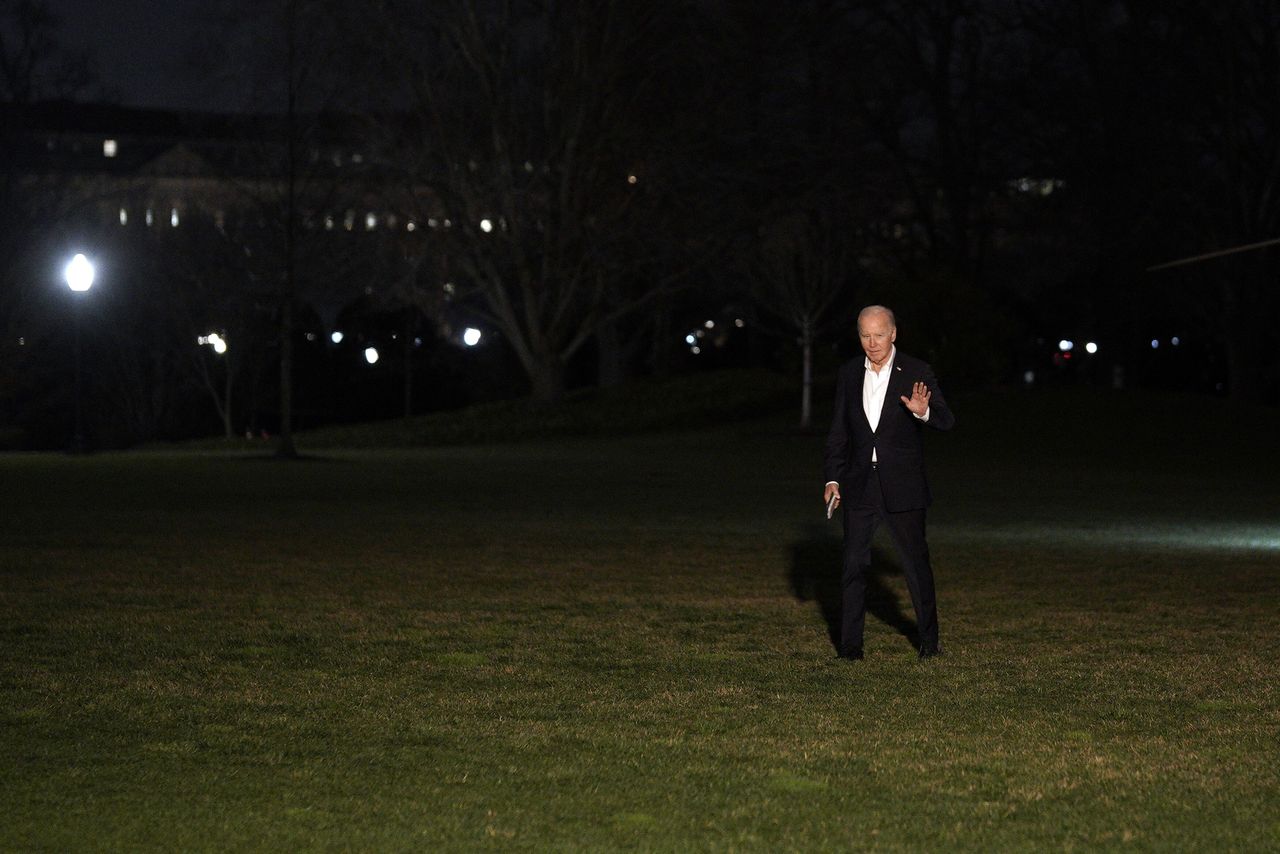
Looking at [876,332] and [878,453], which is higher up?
[876,332]

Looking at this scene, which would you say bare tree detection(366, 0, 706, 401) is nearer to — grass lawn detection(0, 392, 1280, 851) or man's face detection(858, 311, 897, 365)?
grass lawn detection(0, 392, 1280, 851)

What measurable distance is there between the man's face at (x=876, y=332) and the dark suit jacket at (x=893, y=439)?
0.15 meters

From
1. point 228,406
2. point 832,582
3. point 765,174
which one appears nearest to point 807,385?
point 765,174

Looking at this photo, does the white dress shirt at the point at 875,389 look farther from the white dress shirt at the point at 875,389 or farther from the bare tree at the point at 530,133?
the bare tree at the point at 530,133

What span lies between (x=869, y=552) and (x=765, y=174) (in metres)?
43.7

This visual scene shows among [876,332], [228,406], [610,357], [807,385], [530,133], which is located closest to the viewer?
[876,332]

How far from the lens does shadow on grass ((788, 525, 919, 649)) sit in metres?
12.0

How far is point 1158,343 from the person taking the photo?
75.6 m

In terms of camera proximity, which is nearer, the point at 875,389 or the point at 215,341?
the point at 875,389

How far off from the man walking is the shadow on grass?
90 cm

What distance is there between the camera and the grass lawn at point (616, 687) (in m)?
6.41

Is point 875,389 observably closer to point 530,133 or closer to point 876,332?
point 876,332

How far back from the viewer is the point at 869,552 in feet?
32.3

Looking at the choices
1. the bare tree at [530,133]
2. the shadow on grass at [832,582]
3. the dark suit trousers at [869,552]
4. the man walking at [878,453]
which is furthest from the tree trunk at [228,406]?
the man walking at [878,453]
